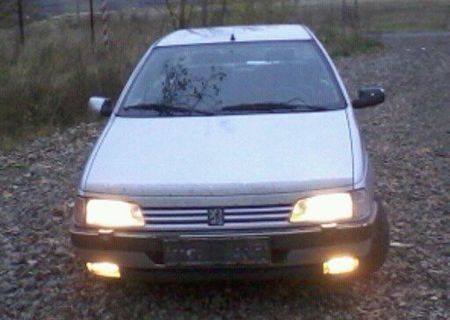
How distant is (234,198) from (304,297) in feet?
2.98

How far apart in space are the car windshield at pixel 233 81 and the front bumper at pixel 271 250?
1.33m

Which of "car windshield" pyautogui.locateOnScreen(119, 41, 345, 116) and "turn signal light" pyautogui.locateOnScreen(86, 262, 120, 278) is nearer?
"turn signal light" pyautogui.locateOnScreen(86, 262, 120, 278)

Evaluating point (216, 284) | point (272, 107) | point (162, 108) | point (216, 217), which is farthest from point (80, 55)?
point (216, 217)

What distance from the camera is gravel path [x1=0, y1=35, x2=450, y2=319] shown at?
559cm

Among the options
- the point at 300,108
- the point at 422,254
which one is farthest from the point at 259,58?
the point at 422,254

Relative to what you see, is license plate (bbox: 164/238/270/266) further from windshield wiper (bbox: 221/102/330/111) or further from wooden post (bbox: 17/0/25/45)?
wooden post (bbox: 17/0/25/45)

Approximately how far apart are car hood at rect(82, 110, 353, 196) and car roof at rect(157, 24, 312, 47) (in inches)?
45.7

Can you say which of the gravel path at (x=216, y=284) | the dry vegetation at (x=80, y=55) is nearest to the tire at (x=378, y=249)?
the gravel path at (x=216, y=284)

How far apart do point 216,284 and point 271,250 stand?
74 cm

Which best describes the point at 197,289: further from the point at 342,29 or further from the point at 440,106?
the point at 342,29

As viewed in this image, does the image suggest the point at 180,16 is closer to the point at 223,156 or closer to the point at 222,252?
the point at 223,156

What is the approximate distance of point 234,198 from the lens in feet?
16.9

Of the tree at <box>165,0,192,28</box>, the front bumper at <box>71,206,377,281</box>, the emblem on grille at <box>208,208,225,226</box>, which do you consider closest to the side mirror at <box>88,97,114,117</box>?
the front bumper at <box>71,206,377,281</box>

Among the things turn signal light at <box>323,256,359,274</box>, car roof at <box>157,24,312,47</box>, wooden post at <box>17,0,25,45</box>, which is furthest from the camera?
wooden post at <box>17,0,25,45</box>
